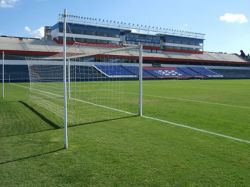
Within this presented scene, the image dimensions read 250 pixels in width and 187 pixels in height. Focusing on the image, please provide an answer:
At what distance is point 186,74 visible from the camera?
62.3 m

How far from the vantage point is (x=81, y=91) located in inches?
864

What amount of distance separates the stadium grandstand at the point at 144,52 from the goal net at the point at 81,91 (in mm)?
6493

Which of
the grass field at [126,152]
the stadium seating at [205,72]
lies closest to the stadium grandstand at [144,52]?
the stadium seating at [205,72]

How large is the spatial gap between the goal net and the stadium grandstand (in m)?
6.49

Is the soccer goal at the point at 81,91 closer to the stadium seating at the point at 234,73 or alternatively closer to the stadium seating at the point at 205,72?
the stadium seating at the point at 205,72

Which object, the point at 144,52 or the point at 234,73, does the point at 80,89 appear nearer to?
the point at 144,52

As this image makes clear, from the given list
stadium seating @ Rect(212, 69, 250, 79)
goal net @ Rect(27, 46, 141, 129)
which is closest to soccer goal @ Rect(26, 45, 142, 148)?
goal net @ Rect(27, 46, 141, 129)

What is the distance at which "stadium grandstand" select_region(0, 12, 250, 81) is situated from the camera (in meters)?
47.4

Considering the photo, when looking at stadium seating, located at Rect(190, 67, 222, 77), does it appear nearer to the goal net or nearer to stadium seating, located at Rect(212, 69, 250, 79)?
stadium seating, located at Rect(212, 69, 250, 79)

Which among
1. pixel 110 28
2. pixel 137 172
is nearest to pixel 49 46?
pixel 110 28

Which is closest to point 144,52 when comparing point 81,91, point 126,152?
point 81,91

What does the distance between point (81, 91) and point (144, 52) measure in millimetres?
45007

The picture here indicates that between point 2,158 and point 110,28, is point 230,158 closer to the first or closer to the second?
point 2,158

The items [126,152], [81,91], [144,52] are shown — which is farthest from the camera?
[144,52]
